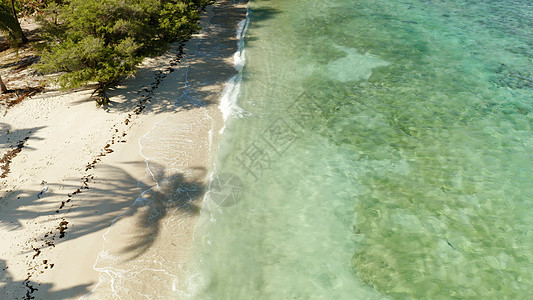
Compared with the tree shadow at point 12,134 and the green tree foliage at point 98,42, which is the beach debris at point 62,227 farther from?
the green tree foliage at point 98,42

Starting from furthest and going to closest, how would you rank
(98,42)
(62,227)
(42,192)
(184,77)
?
(184,77)
(98,42)
(42,192)
(62,227)

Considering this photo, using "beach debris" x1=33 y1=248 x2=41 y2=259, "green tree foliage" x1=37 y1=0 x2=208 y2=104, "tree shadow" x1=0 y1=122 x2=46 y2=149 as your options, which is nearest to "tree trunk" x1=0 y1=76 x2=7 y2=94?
"green tree foliage" x1=37 y1=0 x2=208 y2=104

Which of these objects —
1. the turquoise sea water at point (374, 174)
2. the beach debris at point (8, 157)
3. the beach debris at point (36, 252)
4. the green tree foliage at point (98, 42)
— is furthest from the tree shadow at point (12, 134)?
the turquoise sea water at point (374, 174)

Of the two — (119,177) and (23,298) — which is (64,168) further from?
(23,298)

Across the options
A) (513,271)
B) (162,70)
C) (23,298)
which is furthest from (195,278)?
(162,70)

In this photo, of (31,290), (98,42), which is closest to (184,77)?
(98,42)

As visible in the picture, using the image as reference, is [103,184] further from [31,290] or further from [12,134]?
[12,134]

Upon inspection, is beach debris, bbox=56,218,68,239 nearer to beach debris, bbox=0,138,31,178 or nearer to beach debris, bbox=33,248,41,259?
beach debris, bbox=33,248,41,259
